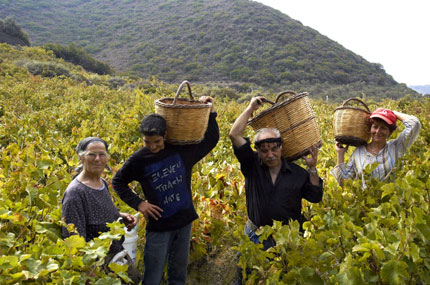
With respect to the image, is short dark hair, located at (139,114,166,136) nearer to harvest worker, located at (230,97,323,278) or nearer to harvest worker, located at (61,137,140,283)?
harvest worker, located at (61,137,140,283)

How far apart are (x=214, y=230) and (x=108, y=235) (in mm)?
1996

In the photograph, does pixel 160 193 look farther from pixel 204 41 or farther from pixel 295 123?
pixel 204 41

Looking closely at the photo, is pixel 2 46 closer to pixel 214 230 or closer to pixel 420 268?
pixel 214 230

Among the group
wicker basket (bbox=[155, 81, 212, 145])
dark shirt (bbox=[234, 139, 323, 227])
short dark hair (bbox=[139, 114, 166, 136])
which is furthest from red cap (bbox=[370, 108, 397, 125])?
short dark hair (bbox=[139, 114, 166, 136])

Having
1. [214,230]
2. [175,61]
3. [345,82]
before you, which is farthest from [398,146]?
[175,61]

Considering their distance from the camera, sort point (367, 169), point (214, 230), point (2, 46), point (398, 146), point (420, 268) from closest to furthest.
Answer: point (420, 268)
point (367, 169)
point (398, 146)
point (214, 230)
point (2, 46)

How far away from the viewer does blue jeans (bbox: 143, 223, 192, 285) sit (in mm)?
2500

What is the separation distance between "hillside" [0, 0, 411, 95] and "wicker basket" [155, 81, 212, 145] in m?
33.0

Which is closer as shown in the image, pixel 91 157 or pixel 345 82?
pixel 91 157

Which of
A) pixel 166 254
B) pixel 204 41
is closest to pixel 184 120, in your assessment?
pixel 166 254

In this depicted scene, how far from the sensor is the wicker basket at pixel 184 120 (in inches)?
91.7

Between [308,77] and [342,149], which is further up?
[342,149]

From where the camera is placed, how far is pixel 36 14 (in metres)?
59.1

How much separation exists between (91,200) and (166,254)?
0.70 metres
